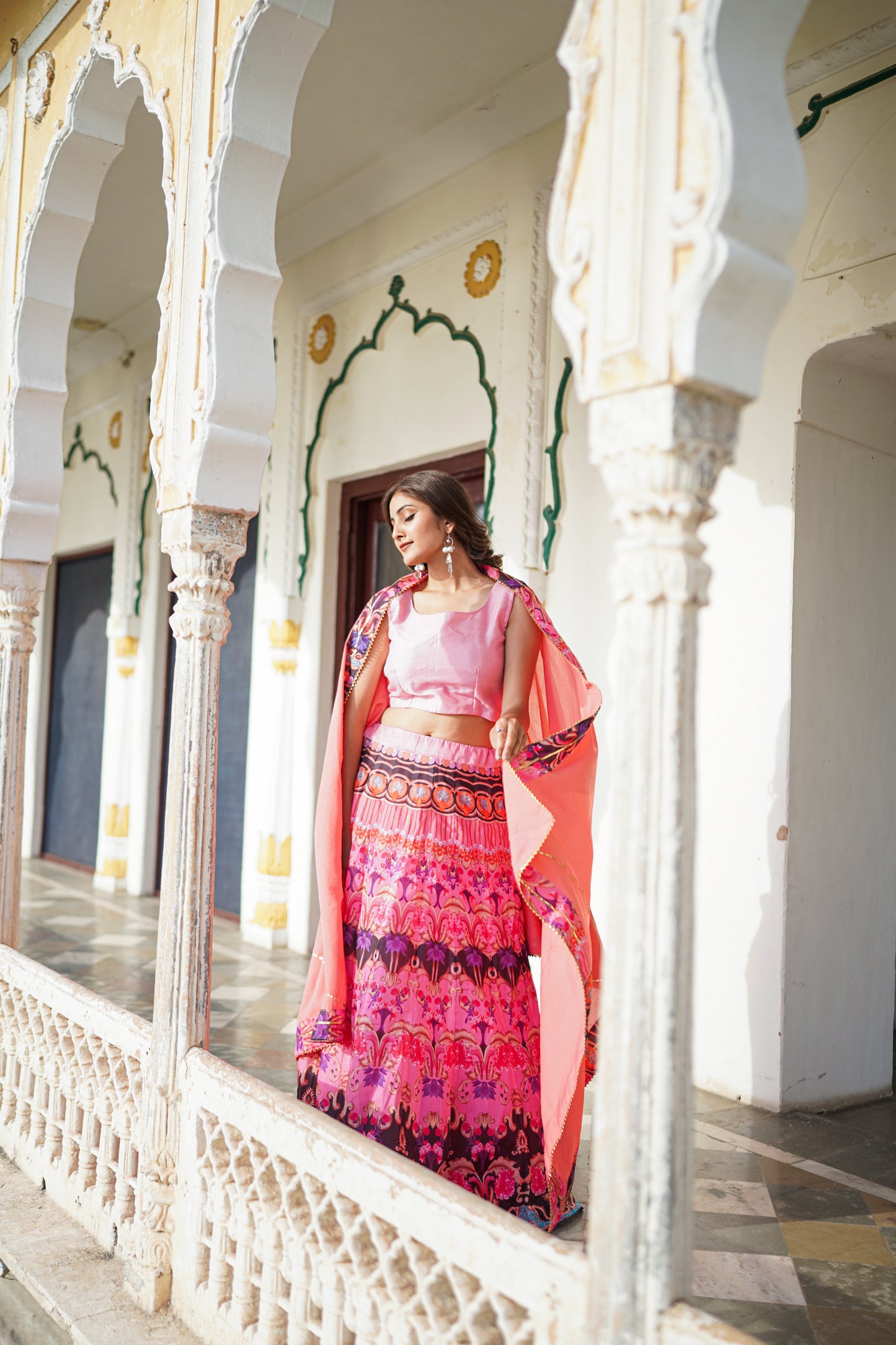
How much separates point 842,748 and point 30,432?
2830mm

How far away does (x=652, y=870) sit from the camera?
1.42 meters

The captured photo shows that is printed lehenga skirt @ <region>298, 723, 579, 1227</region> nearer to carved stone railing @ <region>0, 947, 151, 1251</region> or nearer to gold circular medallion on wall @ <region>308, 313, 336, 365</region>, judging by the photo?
carved stone railing @ <region>0, 947, 151, 1251</region>

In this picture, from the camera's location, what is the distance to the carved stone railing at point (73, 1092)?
255cm

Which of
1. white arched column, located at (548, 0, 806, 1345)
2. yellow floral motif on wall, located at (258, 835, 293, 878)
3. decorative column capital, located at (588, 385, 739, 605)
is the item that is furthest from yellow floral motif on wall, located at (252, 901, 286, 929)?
decorative column capital, located at (588, 385, 739, 605)

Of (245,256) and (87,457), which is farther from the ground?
(87,457)

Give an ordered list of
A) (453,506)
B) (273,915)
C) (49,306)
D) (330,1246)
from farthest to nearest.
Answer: (273,915)
(49,306)
(453,506)
(330,1246)

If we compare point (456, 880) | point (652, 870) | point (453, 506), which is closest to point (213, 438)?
point (453, 506)

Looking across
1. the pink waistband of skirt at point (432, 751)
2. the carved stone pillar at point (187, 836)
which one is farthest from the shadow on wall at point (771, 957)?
the carved stone pillar at point (187, 836)

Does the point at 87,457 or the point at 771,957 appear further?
the point at 87,457

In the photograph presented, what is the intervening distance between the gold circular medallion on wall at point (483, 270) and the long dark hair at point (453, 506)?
7.26 ft

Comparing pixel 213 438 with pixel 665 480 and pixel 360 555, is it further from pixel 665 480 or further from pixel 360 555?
pixel 360 555

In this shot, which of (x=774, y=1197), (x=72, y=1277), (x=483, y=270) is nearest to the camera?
(x=72, y=1277)

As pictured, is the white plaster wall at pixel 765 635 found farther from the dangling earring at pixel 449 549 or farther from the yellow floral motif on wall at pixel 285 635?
the yellow floral motif on wall at pixel 285 635

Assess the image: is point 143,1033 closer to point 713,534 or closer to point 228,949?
point 713,534
